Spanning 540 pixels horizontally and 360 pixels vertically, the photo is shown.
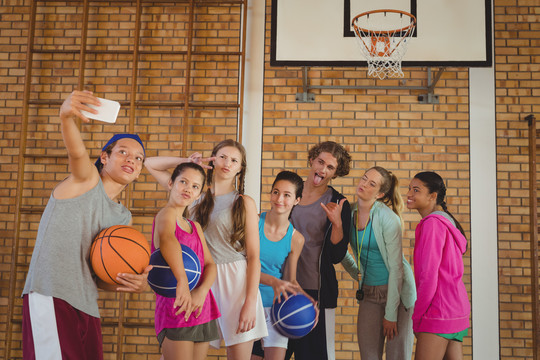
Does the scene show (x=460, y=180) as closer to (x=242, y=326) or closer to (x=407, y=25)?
(x=407, y=25)

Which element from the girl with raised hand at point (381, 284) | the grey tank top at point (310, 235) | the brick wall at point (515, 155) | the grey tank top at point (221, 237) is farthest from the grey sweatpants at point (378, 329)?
the brick wall at point (515, 155)

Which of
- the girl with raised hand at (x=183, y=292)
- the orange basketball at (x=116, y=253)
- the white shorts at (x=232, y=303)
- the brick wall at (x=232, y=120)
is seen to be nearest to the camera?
the orange basketball at (x=116, y=253)

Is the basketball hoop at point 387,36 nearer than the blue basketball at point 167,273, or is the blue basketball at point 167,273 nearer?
the blue basketball at point 167,273

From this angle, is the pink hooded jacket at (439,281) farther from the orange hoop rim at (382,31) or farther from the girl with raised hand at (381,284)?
the orange hoop rim at (382,31)

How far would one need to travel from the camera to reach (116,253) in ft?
6.80

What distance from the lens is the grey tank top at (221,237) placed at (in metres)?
2.62

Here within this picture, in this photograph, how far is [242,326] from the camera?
247 cm

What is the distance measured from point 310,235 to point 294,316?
64 cm

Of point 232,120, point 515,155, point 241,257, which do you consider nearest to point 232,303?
point 241,257

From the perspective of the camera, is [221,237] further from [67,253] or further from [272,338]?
[67,253]

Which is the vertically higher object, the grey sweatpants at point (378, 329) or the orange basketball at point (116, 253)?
the orange basketball at point (116, 253)

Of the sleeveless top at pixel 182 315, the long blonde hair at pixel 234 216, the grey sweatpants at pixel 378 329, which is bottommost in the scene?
the grey sweatpants at pixel 378 329

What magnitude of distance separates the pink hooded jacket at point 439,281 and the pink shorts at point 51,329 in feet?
6.25

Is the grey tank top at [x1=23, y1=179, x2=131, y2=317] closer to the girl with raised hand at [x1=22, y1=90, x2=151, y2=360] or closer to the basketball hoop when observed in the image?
the girl with raised hand at [x1=22, y1=90, x2=151, y2=360]
